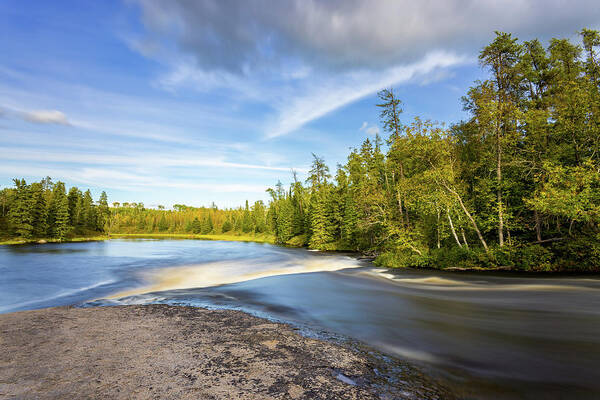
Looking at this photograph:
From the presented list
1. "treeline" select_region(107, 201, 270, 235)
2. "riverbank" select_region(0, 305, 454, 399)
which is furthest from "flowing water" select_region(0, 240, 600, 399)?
"treeline" select_region(107, 201, 270, 235)

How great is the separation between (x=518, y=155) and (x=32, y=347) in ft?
75.3

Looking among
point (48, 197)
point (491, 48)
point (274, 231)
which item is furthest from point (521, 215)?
point (48, 197)

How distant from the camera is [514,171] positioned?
17.2 metres

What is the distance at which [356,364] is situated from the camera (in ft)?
16.1

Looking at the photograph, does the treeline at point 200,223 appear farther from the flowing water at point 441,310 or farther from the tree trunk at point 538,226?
the tree trunk at point 538,226

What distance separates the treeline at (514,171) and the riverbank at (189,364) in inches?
556

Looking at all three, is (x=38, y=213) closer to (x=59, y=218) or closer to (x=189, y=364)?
(x=59, y=218)

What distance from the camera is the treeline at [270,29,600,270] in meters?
13.9

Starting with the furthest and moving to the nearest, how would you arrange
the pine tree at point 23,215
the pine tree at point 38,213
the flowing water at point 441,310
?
the pine tree at point 38,213 < the pine tree at point 23,215 < the flowing water at point 441,310

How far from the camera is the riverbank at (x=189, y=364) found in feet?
12.7

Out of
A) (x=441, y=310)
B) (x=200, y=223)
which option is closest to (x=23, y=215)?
(x=200, y=223)

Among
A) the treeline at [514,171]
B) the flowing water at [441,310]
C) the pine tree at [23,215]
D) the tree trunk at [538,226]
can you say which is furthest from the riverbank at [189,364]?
the pine tree at [23,215]

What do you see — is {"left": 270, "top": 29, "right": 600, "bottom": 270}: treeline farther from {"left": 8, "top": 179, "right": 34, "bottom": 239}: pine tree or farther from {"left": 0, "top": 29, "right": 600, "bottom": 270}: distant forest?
{"left": 8, "top": 179, "right": 34, "bottom": 239}: pine tree

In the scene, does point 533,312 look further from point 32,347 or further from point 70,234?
point 70,234
